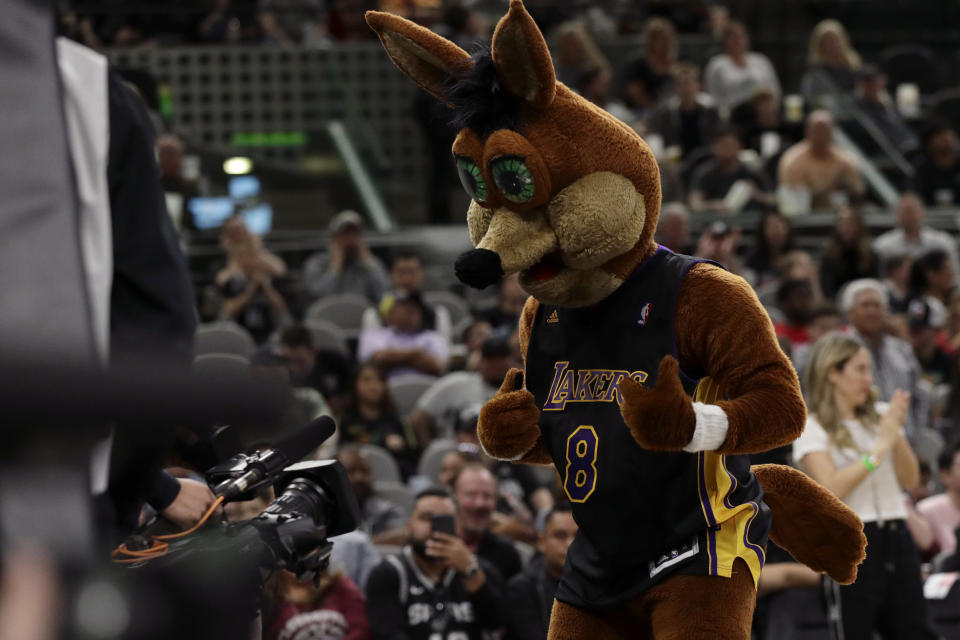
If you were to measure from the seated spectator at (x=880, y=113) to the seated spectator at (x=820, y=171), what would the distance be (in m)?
1.20

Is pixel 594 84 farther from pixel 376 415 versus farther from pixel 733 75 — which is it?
pixel 376 415

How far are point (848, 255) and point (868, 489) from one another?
189 inches

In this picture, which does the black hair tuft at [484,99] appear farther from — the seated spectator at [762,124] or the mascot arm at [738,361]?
the seated spectator at [762,124]

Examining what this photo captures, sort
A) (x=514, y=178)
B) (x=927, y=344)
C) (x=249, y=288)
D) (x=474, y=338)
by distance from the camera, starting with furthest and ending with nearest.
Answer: (x=927, y=344) < (x=249, y=288) < (x=474, y=338) < (x=514, y=178)

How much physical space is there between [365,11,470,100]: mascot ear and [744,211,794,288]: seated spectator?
23.4 ft

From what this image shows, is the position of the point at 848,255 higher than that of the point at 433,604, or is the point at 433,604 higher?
the point at 433,604

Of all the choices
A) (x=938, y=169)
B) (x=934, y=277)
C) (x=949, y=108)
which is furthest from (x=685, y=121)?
(x=934, y=277)

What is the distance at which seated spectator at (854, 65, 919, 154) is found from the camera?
12492 mm

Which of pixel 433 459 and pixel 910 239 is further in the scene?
pixel 910 239

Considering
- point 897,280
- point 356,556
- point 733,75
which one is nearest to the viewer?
point 356,556

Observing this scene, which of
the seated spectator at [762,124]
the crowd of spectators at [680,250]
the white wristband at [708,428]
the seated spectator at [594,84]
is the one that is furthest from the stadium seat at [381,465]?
the seated spectator at [762,124]

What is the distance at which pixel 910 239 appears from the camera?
10383 millimetres

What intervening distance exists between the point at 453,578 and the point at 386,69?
704 cm

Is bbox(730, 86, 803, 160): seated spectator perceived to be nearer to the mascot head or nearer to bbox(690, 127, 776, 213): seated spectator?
bbox(690, 127, 776, 213): seated spectator
